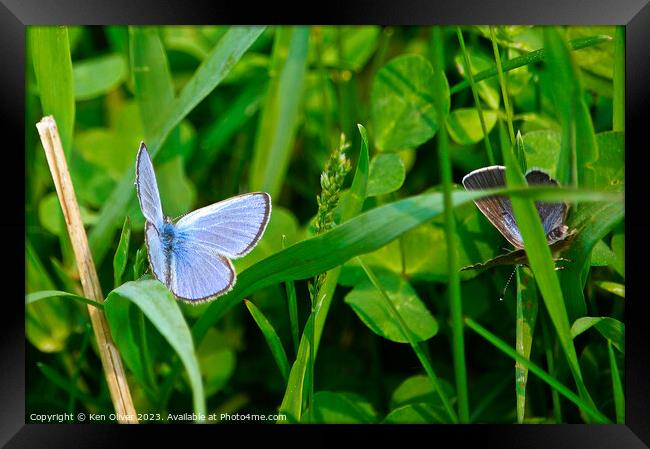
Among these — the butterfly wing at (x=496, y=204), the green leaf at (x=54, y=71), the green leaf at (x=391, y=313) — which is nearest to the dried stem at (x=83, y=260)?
the green leaf at (x=54, y=71)

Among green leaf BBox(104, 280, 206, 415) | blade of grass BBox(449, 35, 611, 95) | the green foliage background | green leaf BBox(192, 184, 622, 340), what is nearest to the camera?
green leaf BBox(104, 280, 206, 415)

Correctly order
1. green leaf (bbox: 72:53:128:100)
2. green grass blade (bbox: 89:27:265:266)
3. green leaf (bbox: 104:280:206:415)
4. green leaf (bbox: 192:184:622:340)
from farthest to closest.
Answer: green leaf (bbox: 72:53:128:100) → green grass blade (bbox: 89:27:265:266) → green leaf (bbox: 192:184:622:340) → green leaf (bbox: 104:280:206:415)

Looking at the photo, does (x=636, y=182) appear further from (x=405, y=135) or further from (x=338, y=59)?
(x=338, y=59)

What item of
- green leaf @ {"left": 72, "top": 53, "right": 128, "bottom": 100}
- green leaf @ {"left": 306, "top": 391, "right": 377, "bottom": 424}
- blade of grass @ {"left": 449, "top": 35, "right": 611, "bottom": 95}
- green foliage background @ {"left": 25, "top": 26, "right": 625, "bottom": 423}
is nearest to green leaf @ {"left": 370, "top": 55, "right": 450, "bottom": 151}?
green foliage background @ {"left": 25, "top": 26, "right": 625, "bottom": 423}

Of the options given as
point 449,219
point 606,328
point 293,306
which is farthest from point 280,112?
point 606,328

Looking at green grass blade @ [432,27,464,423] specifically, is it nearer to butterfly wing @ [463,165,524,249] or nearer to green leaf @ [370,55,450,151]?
butterfly wing @ [463,165,524,249]

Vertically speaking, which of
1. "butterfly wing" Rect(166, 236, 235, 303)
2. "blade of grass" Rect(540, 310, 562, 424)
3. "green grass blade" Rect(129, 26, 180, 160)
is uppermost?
"green grass blade" Rect(129, 26, 180, 160)

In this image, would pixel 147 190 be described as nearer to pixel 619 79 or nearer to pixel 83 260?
pixel 83 260

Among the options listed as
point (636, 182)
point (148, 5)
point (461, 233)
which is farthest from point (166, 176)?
point (636, 182)
